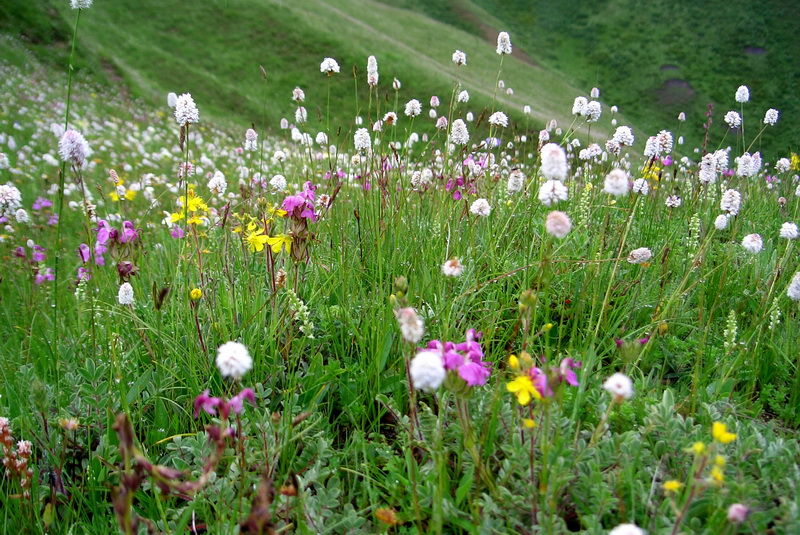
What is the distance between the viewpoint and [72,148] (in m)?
1.78

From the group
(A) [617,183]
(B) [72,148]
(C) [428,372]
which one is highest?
(A) [617,183]

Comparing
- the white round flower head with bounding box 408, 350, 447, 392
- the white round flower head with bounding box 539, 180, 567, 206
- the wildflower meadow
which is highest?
the white round flower head with bounding box 539, 180, 567, 206

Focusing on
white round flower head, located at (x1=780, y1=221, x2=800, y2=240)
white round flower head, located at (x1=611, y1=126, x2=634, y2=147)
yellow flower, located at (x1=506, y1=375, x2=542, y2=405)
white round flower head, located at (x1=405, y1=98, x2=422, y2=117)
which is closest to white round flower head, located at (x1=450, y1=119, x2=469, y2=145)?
white round flower head, located at (x1=405, y1=98, x2=422, y2=117)

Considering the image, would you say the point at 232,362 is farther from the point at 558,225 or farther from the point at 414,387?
the point at 558,225

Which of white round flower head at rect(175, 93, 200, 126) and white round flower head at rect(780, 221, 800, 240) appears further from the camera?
white round flower head at rect(780, 221, 800, 240)

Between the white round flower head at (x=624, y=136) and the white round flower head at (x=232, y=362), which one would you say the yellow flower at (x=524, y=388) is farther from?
the white round flower head at (x=624, y=136)

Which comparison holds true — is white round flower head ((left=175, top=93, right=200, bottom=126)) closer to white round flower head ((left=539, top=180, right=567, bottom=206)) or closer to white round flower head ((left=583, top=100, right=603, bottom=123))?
white round flower head ((left=539, top=180, right=567, bottom=206))

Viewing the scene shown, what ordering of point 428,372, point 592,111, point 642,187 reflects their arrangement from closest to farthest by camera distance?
point 428,372, point 642,187, point 592,111

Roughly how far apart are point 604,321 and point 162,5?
34756mm

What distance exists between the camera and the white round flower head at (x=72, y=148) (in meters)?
1.76

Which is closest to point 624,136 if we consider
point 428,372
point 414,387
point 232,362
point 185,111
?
point 414,387

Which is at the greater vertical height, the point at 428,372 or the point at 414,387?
the point at 428,372

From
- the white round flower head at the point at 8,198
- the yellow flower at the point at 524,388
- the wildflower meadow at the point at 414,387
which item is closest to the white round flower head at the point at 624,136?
the wildflower meadow at the point at 414,387

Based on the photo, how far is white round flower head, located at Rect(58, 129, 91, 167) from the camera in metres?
1.76
